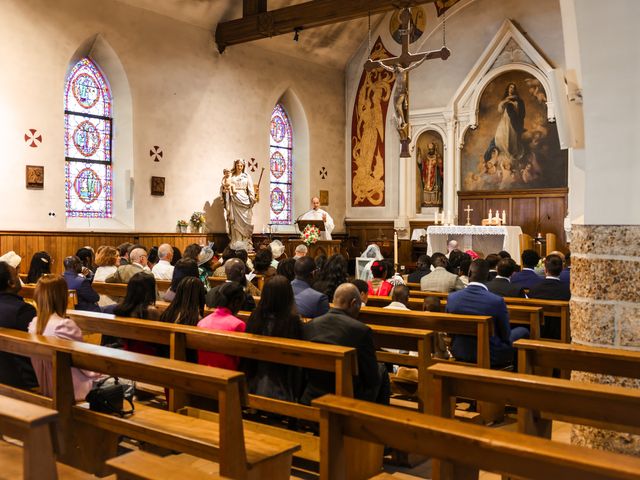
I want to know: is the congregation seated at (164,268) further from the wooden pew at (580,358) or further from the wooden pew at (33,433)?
the wooden pew at (33,433)

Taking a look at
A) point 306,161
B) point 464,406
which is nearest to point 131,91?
point 306,161

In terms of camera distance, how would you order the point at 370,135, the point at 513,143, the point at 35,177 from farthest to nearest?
the point at 370,135 < the point at 513,143 < the point at 35,177

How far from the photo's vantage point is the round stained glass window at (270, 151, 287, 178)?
57.1ft

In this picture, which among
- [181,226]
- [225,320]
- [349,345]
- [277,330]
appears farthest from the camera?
[181,226]

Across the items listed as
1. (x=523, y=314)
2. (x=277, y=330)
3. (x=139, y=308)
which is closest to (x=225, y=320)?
(x=277, y=330)

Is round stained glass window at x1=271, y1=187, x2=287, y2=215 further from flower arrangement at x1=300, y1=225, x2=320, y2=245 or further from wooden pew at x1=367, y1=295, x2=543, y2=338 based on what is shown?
wooden pew at x1=367, y1=295, x2=543, y2=338

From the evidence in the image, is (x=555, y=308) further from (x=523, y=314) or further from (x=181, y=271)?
(x=181, y=271)

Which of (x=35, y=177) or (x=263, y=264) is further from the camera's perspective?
(x=35, y=177)

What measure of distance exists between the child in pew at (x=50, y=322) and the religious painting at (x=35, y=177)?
8.61 metres

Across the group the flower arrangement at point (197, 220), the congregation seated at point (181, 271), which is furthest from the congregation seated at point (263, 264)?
the flower arrangement at point (197, 220)

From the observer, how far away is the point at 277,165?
57.5 feet

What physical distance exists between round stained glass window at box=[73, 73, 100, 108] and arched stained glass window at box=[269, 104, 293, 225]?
4.64 m

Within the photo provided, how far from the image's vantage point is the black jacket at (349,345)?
3.99 metres

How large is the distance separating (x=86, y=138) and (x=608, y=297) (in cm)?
1163
